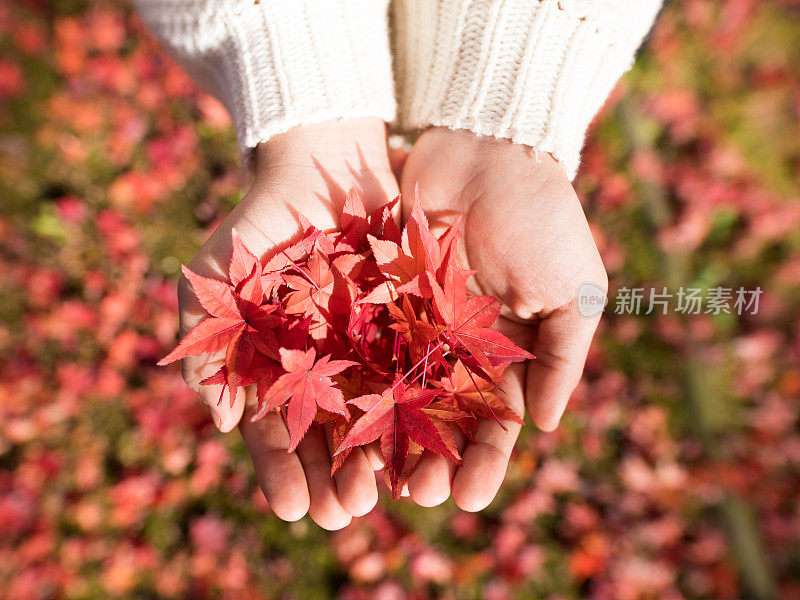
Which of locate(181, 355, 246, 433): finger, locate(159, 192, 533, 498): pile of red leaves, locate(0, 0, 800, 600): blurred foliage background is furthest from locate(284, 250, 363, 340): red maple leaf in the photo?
locate(0, 0, 800, 600): blurred foliage background

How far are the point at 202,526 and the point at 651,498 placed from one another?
1973 millimetres

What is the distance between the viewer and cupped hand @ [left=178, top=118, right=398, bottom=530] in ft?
4.44

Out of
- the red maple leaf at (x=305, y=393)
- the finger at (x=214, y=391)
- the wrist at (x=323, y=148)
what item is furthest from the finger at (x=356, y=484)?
the wrist at (x=323, y=148)

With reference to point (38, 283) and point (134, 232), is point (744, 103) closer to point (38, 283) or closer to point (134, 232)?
point (134, 232)

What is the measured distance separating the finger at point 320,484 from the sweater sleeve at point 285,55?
35.1 inches

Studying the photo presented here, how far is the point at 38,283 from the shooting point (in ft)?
7.89

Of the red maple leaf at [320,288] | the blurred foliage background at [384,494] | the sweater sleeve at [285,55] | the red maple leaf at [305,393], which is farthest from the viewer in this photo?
the blurred foliage background at [384,494]

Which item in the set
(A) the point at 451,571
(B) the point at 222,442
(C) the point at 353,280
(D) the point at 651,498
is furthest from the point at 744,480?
(B) the point at 222,442

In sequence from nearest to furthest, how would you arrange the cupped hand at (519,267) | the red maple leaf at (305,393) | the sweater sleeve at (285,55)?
the red maple leaf at (305,393)
the cupped hand at (519,267)
the sweater sleeve at (285,55)

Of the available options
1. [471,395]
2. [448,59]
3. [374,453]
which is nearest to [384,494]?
[374,453]

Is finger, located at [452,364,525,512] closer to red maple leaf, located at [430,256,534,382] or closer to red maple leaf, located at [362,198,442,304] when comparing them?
red maple leaf, located at [430,256,534,382]

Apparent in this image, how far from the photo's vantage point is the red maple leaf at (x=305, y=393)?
1182 millimetres

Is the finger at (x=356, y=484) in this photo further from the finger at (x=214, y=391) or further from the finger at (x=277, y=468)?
the finger at (x=214, y=391)

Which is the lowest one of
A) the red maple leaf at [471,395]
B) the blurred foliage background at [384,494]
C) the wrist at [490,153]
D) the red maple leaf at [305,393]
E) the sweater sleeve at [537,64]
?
the blurred foliage background at [384,494]
